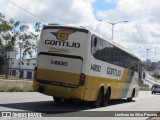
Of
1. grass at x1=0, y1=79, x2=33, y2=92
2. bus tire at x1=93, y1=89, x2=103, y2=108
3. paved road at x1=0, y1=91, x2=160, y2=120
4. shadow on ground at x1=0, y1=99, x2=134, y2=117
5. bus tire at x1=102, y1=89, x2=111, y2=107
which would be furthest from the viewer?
grass at x1=0, y1=79, x2=33, y2=92

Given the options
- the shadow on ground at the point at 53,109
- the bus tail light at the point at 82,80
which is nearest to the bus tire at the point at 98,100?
the shadow on ground at the point at 53,109

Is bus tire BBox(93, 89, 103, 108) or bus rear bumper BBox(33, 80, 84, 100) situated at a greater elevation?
bus rear bumper BBox(33, 80, 84, 100)

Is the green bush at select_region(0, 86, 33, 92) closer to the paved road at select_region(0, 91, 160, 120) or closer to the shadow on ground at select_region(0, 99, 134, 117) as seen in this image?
the paved road at select_region(0, 91, 160, 120)

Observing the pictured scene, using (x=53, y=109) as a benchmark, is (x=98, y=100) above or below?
above

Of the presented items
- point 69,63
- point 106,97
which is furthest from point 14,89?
point 69,63

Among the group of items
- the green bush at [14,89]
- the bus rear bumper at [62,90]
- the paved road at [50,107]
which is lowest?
the paved road at [50,107]

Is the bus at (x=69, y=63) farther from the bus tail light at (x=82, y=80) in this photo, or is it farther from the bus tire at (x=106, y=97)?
the bus tire at (x=106, y=97)

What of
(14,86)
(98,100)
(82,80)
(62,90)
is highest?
(82,80)

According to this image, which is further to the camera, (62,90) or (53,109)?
(62,90)

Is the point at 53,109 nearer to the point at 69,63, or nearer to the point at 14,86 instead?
the point at 69,63

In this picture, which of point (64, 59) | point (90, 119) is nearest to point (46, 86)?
point (64, 59)

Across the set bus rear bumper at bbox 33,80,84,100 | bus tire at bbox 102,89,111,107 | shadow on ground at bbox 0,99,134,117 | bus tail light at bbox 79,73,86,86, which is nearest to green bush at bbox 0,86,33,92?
shadow on ground at bbox 0,99,134,117

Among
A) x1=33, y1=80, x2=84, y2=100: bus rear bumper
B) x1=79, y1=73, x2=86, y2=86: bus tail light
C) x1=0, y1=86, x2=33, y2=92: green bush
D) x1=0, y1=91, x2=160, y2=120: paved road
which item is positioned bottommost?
x1=0, y1=91, x2=160, y2=120: paved road

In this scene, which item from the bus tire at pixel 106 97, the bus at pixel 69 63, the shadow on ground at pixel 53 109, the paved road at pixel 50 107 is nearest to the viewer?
the shadow on ground at pixel 53 109
